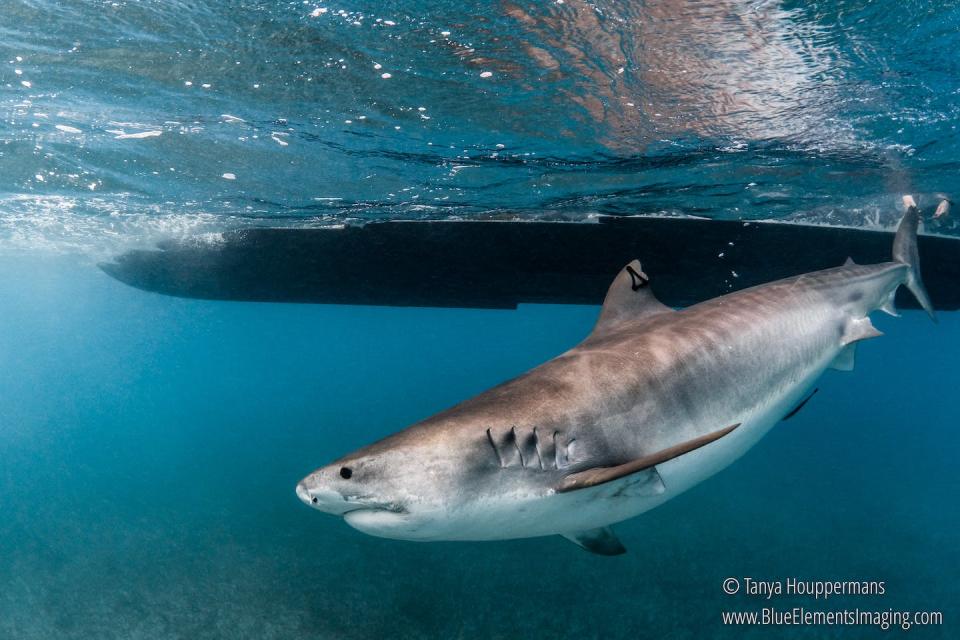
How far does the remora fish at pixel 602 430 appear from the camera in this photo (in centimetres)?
292

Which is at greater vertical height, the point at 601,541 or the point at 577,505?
the point at 577,505

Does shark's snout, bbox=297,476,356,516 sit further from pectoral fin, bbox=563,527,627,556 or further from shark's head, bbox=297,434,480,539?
pectoral fin, bbox=563,527,627,556

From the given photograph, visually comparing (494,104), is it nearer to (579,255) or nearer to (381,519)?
(579,255)

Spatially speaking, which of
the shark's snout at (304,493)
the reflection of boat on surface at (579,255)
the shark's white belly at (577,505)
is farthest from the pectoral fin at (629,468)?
the reflection of boat on surface at (579,255)

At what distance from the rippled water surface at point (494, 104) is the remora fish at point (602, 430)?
3526 mm

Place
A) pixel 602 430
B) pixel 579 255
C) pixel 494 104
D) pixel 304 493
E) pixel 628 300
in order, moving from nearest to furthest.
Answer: pixel 304 493 → pixel 602 430 → pixel 628 300 → pixel 494 104 → pixel 579 255

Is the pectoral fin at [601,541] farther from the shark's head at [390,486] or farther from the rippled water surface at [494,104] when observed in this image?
the rippled water surface at [494,104]

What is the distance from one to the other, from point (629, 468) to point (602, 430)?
1.58 ft

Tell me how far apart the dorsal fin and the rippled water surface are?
3184mm

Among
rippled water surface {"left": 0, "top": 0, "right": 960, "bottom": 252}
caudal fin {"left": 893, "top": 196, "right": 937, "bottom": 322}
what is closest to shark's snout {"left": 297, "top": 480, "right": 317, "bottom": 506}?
rippled water surface {"left": 0, "top": 0, "right": 960, "bottom": 252}

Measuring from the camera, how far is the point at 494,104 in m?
8.53

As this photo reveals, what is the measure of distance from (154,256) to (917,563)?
26.6 meters

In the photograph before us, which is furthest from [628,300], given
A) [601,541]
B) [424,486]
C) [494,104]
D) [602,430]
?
[494,104]

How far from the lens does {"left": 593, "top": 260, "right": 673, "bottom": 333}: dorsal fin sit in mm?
4887
